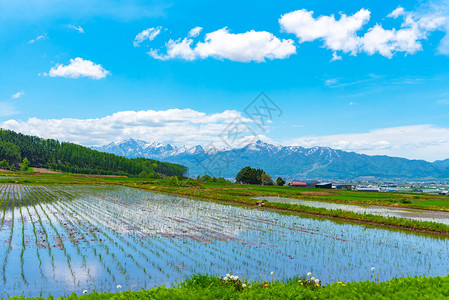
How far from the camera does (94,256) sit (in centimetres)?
1530

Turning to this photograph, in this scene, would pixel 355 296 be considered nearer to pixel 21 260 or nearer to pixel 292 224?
pixel 21 260

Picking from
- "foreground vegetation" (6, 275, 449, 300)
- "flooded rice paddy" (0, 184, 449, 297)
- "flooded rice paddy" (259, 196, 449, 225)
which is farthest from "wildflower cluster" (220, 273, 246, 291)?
"flooded rice paddy" (259, 196, 449, 225)

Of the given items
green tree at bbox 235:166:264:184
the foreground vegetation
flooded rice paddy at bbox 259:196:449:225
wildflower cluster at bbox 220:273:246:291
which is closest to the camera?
the foreground vegetation

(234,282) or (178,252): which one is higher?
(234,282)

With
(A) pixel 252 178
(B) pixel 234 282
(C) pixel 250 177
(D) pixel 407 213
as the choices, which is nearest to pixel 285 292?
(B) pixel 234 282

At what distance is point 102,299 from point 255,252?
10705 millimetres

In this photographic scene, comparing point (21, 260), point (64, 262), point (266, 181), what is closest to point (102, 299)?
point (64, 262)

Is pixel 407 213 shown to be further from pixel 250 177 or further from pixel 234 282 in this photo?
pixel 250 177

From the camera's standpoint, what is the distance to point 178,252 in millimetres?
16641

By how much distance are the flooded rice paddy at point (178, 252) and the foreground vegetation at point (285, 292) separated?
8.93ft

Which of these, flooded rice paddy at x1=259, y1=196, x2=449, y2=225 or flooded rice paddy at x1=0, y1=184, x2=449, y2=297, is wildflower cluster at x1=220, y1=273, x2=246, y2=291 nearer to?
flooded rice paddy at x1=0, y1=184, x2=449, y2=297

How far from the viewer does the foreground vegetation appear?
29.0 ft

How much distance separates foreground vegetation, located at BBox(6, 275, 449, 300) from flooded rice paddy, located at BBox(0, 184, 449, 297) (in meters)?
2.72

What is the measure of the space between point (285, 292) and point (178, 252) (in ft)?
29.0
